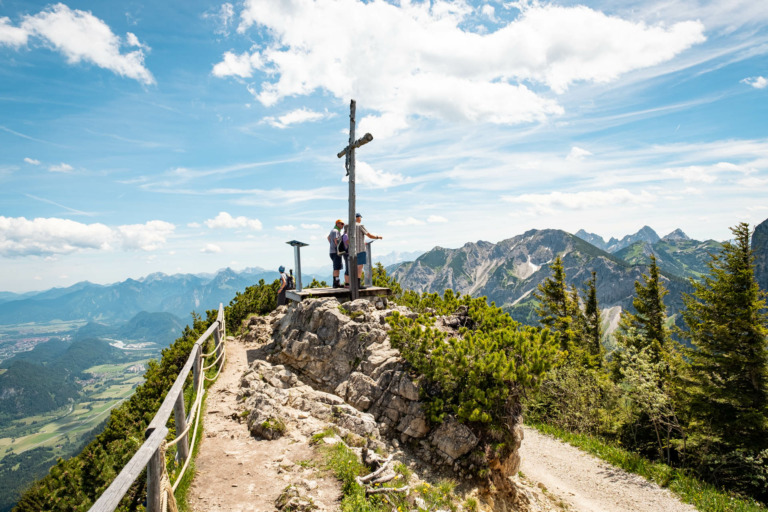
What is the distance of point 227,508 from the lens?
664cm

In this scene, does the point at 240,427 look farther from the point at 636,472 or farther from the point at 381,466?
the point at 636,472

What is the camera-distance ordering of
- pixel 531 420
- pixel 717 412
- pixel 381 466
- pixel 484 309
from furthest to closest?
pixel 531 420, pixel 717 412, pixel 484 309, pixel 381 466

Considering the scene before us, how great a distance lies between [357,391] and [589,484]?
1290cm

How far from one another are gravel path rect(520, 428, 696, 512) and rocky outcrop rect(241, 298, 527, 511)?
5.40 metres

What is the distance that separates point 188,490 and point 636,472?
20473 millimetres

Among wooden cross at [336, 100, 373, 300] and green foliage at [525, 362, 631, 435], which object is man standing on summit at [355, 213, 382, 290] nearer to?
wooden cross at [336, 100, 373, 300]

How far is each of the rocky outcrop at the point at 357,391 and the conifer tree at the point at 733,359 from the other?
15110mm

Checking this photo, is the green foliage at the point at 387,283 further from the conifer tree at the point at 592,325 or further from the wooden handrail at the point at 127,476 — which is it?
the conifer tree at the point at 592,325

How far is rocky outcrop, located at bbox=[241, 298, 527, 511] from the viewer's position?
1068cm

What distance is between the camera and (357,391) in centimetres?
1255

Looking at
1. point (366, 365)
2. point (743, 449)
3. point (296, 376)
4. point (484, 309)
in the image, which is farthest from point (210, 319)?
point (743, 449)

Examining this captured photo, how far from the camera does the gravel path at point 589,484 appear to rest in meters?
15.8

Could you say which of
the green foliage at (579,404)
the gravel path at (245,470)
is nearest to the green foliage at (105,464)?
the gravel path at (245,470)

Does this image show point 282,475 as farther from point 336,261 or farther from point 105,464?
point 336,261
